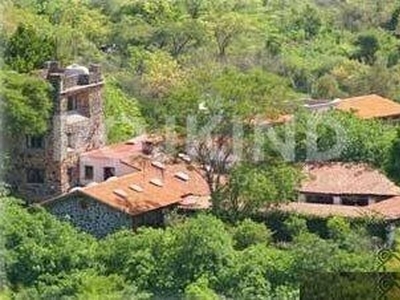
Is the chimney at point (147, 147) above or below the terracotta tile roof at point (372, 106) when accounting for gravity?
above

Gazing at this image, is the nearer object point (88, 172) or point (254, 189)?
point (254, 189)

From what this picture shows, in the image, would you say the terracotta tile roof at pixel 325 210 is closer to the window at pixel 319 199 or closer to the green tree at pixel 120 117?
the window at pixel 319 199

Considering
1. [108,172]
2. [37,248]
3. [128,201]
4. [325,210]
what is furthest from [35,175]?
[37,248]

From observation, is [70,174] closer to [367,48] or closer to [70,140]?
[70,140]

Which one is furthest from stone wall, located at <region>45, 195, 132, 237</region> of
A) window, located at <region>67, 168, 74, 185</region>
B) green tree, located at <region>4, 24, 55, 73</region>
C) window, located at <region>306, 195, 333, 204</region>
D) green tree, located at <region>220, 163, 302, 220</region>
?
green tree, located at <region>4, 24, 55, 73</region>

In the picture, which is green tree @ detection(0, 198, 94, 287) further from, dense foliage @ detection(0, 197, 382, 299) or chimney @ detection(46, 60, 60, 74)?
chimney @ detection(46, 60, 60, 74)

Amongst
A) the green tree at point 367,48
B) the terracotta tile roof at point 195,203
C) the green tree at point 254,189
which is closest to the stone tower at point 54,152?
the terracotta tile roof at point 195,203
